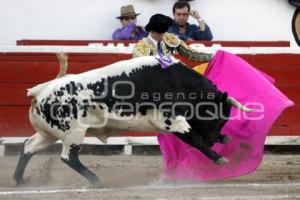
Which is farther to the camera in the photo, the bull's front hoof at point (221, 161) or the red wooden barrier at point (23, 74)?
the red wooden barrier at point (23, 74)

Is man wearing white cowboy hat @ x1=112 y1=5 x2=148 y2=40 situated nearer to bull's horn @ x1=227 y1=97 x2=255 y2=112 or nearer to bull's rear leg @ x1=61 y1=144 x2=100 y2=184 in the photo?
bull's horn @ x1=227 y1=97 x2=255 y2=112

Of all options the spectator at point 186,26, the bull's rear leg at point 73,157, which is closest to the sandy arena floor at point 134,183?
the bull's rear leg at point 73,157

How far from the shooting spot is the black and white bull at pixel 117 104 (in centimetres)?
524

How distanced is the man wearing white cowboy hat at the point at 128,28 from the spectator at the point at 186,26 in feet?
1.66

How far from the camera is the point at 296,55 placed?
7.40 meters

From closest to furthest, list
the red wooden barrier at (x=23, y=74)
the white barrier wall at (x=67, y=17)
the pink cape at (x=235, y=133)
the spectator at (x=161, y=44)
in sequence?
the spectator at (x=161, y=44), the pink cape at (x=235, y=133), the red wooden barrier at (x=23, y=74), the white barrier wall at (x=67, y=17)

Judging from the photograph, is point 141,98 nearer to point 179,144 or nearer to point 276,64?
point 179,144

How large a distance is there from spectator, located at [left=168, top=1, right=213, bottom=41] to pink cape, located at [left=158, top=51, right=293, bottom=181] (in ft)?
6.40

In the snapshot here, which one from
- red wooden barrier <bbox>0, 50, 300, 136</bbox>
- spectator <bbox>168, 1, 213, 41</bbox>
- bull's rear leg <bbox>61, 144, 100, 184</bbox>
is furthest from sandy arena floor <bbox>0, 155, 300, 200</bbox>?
spectator <bbox>168, 1, 213, 41</bbox>

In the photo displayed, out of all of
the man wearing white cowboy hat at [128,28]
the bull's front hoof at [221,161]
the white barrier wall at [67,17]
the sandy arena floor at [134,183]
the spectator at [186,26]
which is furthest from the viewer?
the white barrier wall at [67,17]

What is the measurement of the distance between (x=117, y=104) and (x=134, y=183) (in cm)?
58

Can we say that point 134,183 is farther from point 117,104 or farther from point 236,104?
point 236,104

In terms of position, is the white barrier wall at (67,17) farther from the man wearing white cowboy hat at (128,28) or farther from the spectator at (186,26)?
the spectator at (186,26)

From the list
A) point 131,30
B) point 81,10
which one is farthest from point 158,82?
point 81,10
